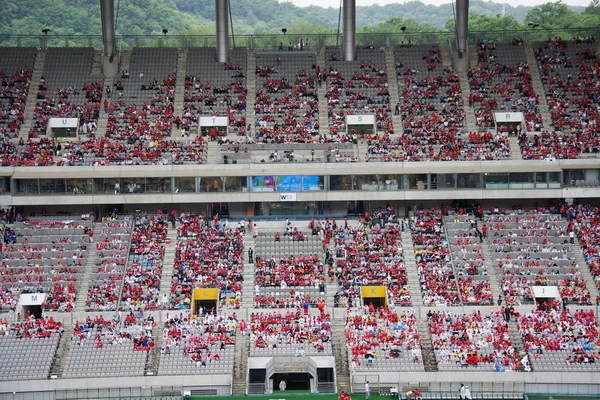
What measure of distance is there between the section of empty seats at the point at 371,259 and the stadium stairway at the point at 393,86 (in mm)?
6732

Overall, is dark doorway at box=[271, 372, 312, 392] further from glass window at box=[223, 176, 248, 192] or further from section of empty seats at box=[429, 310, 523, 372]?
glass window at box=[223, 176, 248, 192]

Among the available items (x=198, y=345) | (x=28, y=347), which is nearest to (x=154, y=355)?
(x=198, y=345)

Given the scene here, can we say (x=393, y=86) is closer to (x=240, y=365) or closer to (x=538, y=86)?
(x=538, y=86)

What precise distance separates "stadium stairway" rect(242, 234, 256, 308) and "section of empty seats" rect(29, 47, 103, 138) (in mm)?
14298

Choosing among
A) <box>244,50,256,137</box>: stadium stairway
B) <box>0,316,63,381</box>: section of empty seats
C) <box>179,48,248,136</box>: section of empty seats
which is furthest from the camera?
<box>244,50,256,137</box>: stadium stairway

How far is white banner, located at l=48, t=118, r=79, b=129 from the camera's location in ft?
228

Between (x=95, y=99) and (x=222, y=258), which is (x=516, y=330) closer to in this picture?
(x=222, y=258)

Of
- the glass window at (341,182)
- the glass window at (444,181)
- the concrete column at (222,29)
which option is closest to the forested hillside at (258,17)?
the concrete column at (222,29)

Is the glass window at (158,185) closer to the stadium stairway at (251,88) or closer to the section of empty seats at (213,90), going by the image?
the section of empty seats at (213,90)

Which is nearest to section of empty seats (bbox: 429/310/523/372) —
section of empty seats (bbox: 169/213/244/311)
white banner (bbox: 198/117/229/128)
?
section of empty seats (bbox: 169/213/244/311)

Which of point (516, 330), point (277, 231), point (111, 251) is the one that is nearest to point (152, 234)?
point (111, 251)

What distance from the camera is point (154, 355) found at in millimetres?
55688

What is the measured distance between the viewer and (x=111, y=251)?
6250 cm

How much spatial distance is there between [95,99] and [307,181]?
57.0 feet
